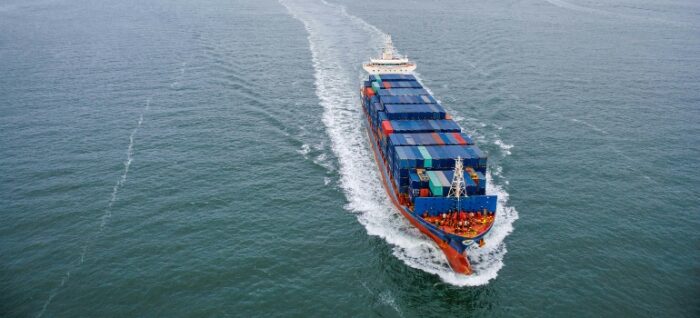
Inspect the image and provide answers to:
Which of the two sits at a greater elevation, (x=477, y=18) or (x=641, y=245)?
(x=477, y=18)

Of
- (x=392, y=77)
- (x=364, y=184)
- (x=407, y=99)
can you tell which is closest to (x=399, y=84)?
(x=392, y=77)

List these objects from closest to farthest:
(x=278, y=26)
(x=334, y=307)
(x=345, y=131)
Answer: (x=334, y=307)
(x=345, y=131)
(x=278, y=26)

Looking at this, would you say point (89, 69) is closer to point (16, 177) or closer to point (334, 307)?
point (16, 177)

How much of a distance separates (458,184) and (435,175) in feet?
21.5

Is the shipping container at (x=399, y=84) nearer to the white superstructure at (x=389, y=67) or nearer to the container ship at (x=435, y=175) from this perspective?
the container ship at (x=435, y=175)

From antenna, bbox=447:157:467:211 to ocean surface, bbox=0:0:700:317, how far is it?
7341 millimetres

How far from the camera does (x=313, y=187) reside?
75.6m

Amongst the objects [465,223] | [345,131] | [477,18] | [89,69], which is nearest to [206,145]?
[345,131]

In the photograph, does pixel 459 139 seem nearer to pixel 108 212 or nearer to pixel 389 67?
pixel 389 67

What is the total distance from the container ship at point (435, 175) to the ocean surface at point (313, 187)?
305 centimetres

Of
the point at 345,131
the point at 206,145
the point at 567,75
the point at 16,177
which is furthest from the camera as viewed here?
the point at 567,75

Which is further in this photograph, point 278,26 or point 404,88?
point 278,26

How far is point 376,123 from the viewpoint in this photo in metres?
88.2

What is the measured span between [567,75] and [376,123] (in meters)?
64.6
